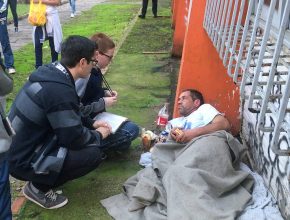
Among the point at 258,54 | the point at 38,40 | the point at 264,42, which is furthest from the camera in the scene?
the point at 38,40

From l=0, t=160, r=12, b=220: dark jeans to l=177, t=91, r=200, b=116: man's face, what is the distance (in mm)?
1868

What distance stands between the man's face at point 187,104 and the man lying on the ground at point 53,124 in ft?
3.62

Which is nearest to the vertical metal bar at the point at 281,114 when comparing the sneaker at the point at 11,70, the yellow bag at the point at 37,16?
the yellow bag at the point at 37,16

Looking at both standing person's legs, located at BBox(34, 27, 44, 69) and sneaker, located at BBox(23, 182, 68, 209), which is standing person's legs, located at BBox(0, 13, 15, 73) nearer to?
standing person's legs, located at BBox(34, 27, 44, 69)

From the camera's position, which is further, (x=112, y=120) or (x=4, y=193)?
(x=112, y=120)

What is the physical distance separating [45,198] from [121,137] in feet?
3.10

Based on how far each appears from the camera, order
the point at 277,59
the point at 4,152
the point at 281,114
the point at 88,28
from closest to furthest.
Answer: the point at 281,114, the point at 277,59, the point at 4,152, the point at 88,28

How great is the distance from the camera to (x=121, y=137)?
12.5 ft

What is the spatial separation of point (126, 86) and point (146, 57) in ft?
6.29

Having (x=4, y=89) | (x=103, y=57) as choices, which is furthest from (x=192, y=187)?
(x=103, y=57)

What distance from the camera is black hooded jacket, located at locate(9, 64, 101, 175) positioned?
2.87 metres

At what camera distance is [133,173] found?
12.3 ft

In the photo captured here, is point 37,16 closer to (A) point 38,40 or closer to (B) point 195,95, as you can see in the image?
A: (A) point 38,40

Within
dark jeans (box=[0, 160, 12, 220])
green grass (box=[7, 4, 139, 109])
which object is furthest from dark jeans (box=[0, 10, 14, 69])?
dark jeans (box=[0, 160, 12, 220])
